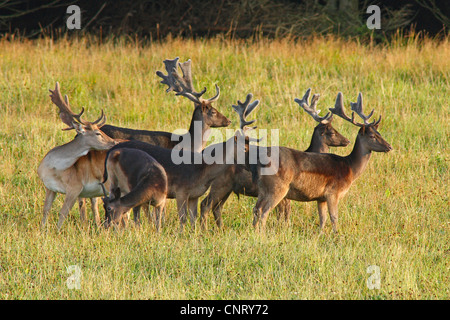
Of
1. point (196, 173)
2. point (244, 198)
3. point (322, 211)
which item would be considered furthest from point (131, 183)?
point (322, 211)

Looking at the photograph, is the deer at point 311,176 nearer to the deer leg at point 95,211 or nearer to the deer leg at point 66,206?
the deer leg at point 95,211

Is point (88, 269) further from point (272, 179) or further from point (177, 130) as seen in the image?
point (177, 130)

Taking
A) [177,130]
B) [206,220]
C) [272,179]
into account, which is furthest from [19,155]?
[272,179]

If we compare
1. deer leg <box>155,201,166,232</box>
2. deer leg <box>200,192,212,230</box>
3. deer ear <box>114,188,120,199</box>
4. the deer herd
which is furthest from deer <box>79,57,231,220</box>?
deer leg <box>155,201,166,232</box>

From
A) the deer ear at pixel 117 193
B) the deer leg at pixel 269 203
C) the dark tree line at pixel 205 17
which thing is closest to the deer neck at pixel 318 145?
the deer leg at pixel 269 203

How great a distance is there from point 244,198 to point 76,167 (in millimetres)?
2163

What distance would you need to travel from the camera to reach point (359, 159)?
855 centimetres

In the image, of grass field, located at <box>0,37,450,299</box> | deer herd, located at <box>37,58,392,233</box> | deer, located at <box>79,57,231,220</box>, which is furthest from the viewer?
deer, located at <box>79,57,231,220</box>

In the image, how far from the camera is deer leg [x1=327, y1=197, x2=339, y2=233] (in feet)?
26.8

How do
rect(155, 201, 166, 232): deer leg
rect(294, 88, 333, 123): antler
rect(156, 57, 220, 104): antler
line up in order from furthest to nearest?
1. rect(156, 57, 220, 104): antler
2. rect(294, 88, 333, 123): antler
3. rect(155, 201, 166, 232): deer leg

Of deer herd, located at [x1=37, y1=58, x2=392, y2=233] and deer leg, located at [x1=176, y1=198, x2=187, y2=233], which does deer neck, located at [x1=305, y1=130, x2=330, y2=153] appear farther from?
deer leg, located at [x1=176, y1=198, x2=187, y2=233]

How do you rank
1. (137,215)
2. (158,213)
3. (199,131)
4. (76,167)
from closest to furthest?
1. (158,213)
2. (137,215)
3. (76,167)
4. (199,131)

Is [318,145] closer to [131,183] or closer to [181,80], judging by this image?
[181,80]

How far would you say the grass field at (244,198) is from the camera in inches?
252
